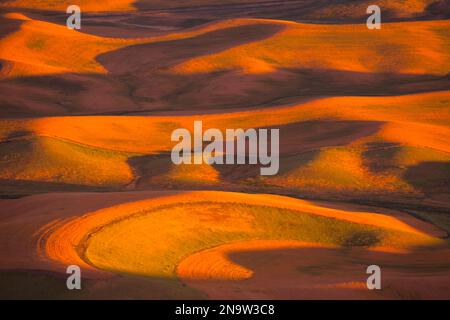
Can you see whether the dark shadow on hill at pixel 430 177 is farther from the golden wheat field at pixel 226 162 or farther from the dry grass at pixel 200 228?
the dry grass at pixel 200 228

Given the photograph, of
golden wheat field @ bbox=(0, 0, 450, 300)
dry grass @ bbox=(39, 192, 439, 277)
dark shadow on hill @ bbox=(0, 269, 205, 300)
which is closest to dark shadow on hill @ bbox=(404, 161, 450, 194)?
golden wheat field @ bbox=(0, 0, 450, 300)

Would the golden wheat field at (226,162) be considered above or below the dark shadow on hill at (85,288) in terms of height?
above

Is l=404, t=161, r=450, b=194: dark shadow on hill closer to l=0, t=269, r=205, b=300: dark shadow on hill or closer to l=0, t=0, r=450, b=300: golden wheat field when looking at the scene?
l=0, t=0, r=450, b=300: golden wheat field

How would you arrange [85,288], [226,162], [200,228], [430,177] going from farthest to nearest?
1. [226,162]
2. [430,177]
3. [200,228]
4. [85,288]

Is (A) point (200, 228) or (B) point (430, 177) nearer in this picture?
(A) point (200, 228)

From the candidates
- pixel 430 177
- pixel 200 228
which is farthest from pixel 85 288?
pixel 430 177

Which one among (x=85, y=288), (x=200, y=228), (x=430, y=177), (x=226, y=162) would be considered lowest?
(x=85, y=288)

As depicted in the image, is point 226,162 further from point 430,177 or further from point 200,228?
point 200,228

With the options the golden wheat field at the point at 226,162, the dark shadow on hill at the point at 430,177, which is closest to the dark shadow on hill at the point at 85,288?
the golden wheat field at the point at 226,162

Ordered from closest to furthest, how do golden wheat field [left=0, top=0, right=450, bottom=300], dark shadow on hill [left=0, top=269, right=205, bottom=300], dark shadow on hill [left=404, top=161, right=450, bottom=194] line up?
dark shadow on hill [left=0, top=269, right=205, bottom=300] < golden wheat field [left=0, top=0, right=450, bottom=300] < dark shadow on hill [left=404, top=161, right=450, bottom=194]
